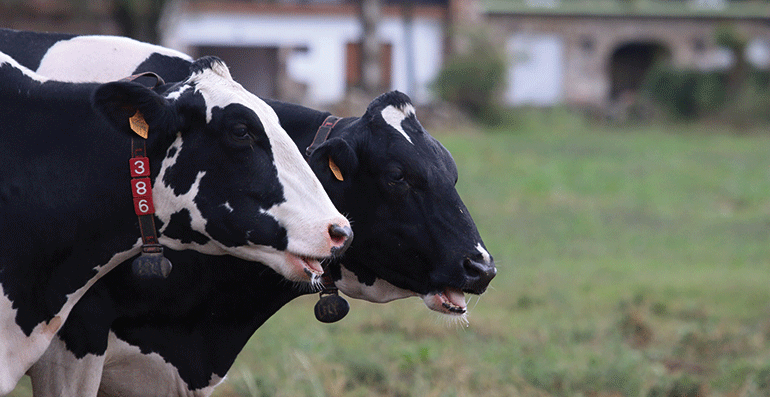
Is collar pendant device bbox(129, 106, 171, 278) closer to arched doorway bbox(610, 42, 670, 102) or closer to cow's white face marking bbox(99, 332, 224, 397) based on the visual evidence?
cow's white face marking bbox(99, 332, 224, 397)

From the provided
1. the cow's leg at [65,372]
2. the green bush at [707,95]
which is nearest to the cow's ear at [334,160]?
the cow's leg at [65,372]

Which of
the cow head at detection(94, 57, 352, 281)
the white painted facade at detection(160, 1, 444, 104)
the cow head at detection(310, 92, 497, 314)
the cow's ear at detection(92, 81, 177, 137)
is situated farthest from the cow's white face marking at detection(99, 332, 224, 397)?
the white painted facade at detection(160, 1, 444, 104)

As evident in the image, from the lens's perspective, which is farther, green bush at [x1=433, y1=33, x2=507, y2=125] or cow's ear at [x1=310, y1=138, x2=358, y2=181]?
green bush at [x1=433, y1=33, x2=507, y2=125]

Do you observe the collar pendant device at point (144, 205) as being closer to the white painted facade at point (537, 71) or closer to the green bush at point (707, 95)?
the green bush at point (707, 95)

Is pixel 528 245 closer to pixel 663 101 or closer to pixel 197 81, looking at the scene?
pixel 197 81

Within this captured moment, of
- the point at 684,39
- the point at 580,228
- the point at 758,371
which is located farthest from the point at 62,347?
the point at 684,39

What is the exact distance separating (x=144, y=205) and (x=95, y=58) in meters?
1.18

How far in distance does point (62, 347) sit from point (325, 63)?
2176cm

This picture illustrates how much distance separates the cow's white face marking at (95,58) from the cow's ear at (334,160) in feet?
2.77

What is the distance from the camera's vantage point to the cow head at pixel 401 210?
10.8ft

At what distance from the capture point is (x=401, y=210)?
3395 millimetres

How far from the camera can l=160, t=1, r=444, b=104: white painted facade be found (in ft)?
77.1

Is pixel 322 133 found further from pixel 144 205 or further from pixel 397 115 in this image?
pixel 144 205

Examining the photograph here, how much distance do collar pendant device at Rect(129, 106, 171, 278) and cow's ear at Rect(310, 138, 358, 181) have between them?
2.31 ft
